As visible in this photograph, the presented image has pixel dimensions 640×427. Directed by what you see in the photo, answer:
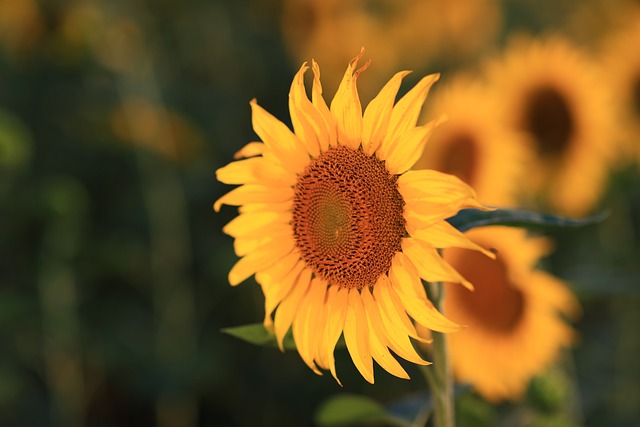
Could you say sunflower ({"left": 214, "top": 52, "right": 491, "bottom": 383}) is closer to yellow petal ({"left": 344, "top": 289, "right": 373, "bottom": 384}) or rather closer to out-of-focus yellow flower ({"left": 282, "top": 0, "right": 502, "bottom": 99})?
yellow petal ({"left": 344, "top": 289, "right": 373, "bottom": 384})

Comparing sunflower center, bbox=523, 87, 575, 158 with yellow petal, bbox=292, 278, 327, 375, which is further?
sunflower center, bbox=523, 87, 575, 158

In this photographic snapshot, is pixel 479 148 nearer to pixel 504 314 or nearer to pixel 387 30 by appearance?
pixel 504 314

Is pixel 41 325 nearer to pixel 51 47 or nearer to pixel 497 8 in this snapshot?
pixel 51 47

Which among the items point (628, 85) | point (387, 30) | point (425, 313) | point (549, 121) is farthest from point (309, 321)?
point (387, 30)

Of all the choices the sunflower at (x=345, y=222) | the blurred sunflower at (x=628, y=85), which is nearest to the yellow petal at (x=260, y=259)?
the sunflower at (x=345, y=222)

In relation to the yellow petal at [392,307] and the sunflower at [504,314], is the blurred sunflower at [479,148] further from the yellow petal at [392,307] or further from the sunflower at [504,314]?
the yellow petal at [392,307]

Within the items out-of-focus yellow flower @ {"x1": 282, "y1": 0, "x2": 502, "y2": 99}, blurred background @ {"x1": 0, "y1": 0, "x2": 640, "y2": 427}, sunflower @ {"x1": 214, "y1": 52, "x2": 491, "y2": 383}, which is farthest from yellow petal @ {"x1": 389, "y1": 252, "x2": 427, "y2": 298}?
out-of-focus yellow flower @ {"x1": 282, "y1": 0, "x2": 502, "y2": 99}
